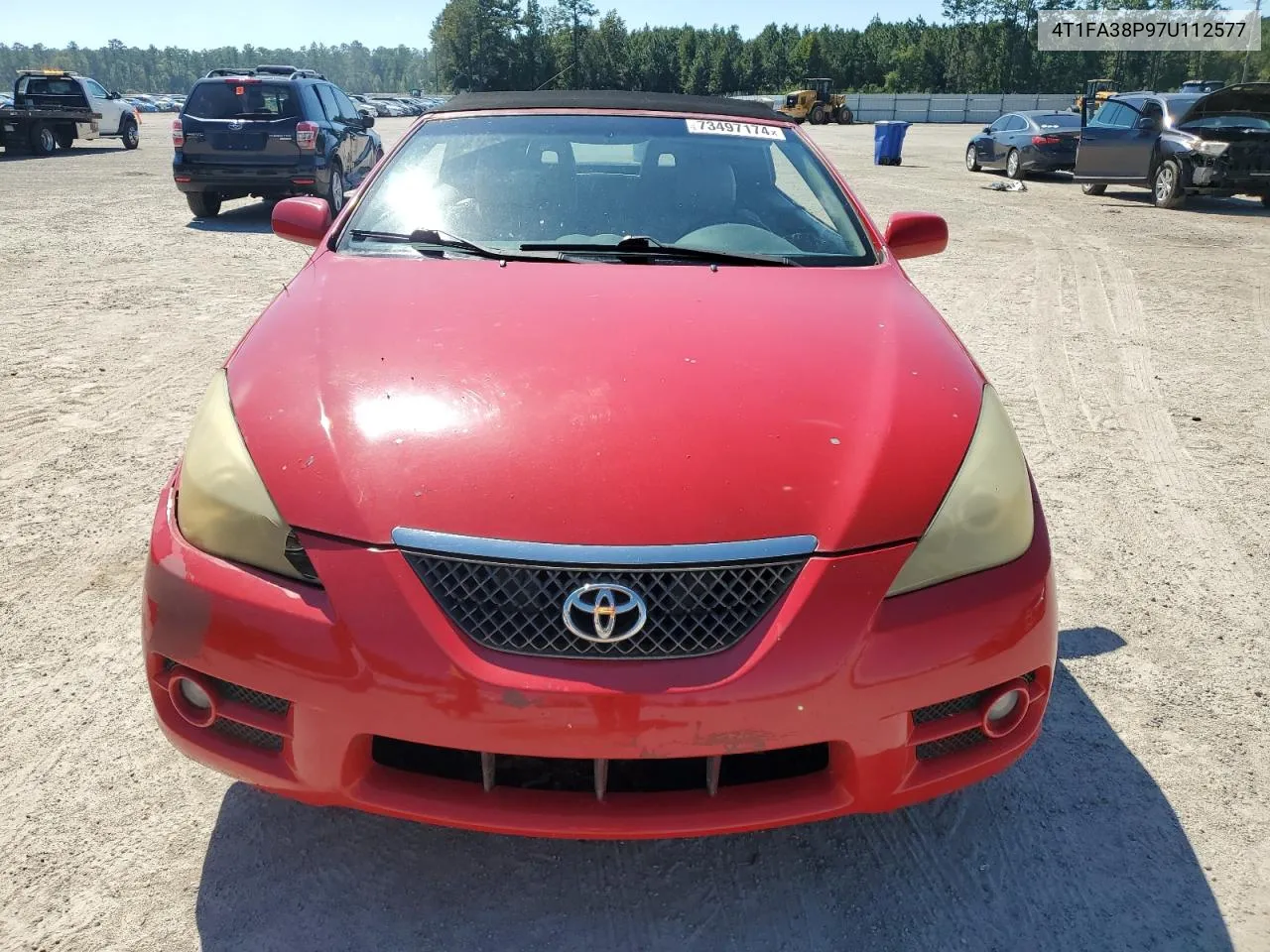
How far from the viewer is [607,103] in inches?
139

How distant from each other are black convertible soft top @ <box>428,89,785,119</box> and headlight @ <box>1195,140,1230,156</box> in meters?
11.0

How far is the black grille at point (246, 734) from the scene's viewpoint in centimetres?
178

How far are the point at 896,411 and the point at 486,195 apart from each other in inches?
63.3

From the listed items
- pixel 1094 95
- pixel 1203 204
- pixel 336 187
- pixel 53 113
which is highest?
pixel 53 113

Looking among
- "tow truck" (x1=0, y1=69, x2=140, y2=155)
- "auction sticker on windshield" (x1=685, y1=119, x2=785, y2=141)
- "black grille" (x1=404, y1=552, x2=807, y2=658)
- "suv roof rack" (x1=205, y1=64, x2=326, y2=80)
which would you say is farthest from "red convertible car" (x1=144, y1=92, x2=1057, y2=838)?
"tow truck" (x1=0, y1=69, x2=140, y2=155)

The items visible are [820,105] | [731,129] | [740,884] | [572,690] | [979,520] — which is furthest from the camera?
[820,105]

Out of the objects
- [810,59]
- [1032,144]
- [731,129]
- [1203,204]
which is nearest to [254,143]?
[731,129]

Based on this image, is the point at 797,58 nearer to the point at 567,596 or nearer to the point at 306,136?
the point at 306,136

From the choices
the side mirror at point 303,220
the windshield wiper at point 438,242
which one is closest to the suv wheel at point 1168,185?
the side mirror at point 303,220

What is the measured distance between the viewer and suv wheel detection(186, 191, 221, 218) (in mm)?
11312

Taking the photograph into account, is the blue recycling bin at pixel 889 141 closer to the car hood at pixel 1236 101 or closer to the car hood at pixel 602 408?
the car hood at pixel 1236 101

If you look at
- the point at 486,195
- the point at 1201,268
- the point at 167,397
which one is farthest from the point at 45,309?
the point at 1201,268

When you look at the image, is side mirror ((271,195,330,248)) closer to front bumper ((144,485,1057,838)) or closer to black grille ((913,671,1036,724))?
front bumper ((144,485,1057,838))

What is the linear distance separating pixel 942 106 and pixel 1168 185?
1829 inches
